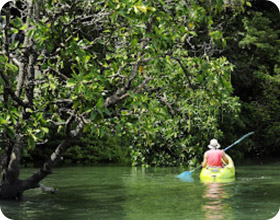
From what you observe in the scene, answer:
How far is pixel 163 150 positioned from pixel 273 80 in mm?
Answer: 7646

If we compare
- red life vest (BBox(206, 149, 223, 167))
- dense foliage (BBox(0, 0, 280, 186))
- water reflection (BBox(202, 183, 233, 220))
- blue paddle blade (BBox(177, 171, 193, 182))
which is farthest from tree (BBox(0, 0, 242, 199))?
red life vest (BBox(206, 149, 223, 167))

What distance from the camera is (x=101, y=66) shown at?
1147cm

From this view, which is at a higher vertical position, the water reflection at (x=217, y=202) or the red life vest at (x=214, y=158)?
the red life vest at (x=214, y=158)

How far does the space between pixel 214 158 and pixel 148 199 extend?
5.62 meters

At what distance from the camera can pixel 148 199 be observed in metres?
12.5

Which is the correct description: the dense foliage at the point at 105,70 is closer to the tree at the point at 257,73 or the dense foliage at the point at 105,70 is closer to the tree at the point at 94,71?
the tree at the point at 94,71

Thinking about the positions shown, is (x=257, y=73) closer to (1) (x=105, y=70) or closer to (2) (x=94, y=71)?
(1) (x=105, y=70)

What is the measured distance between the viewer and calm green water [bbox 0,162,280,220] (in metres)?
10.4

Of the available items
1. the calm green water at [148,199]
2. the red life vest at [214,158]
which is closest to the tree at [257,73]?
the red life vest at [214,158]

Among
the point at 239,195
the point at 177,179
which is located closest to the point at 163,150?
the point at 177,179

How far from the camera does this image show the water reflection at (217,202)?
10169 mm

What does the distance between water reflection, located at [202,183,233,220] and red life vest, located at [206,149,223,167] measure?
171 cm

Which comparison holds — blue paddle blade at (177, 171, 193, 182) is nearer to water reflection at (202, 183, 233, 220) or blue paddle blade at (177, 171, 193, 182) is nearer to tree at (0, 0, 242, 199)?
water reflection at (202, 183, 233, 220)

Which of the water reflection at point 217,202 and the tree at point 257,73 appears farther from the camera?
the tree at point 257,73
